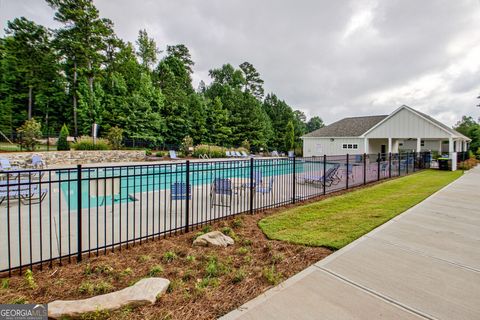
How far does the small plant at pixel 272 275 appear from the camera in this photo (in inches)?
123

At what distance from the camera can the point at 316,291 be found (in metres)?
2.91

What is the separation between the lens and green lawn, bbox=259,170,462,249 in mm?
4676

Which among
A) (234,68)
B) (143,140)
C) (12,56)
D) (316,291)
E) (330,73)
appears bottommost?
(316,291)

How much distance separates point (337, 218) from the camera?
5898 millimetres

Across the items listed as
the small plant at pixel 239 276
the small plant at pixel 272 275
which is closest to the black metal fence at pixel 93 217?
the small plant at pixel 239 276

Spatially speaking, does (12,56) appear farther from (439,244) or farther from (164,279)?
(439,244)

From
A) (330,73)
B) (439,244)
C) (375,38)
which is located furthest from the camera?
(330,73)

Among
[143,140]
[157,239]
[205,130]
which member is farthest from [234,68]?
[157,239]

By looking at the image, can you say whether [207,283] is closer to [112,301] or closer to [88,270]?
[112,301]

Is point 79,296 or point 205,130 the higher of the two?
point 205,130

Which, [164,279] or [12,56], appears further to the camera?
[12,56]

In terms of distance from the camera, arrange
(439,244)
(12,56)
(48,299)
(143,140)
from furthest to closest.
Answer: (12,56) → (143,140) → (439,244) → (48,299)

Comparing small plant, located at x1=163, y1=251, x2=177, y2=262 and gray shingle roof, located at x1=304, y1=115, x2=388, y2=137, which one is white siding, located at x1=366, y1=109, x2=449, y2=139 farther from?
small plant, located at x1=163, y1=251, x2=177, y2=262

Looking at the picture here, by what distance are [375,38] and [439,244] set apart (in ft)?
47.2
